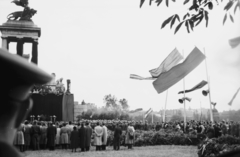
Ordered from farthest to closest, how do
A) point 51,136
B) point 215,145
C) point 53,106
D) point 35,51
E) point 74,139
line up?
1. point 35,51
2. point 53,106
3. point 51,136
4. point 74,139
5. point 215,145

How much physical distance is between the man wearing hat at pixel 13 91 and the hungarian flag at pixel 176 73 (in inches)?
341

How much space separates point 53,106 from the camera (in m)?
26.5

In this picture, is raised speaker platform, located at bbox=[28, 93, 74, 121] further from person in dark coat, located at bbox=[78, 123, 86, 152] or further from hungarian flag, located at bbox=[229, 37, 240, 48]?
hungarian flag, located at bbox=[229, 37, 240, 48]

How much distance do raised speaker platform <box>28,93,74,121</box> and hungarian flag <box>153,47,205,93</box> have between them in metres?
17.2

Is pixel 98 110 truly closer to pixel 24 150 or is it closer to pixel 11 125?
pixel 24 150

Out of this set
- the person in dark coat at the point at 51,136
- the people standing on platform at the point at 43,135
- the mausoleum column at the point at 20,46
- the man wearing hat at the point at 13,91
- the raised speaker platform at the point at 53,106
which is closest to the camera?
the man wearing hat at the point at 13,91

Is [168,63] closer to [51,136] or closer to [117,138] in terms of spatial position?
[117,138]

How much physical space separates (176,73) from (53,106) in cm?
1763

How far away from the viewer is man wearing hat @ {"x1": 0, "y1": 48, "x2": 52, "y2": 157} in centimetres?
101

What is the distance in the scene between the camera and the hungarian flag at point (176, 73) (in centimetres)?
988

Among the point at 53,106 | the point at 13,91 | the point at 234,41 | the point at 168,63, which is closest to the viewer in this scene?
the point at 13,91

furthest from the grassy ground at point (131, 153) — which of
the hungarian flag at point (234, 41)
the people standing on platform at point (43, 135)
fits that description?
the hungarian flag at point (234, 41)

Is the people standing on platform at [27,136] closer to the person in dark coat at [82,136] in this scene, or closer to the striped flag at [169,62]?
the person in dark coat at [82,136]

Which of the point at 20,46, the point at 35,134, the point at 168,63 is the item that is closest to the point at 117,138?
the point at 35,134
